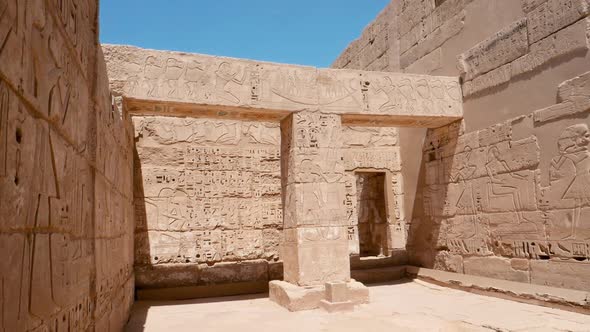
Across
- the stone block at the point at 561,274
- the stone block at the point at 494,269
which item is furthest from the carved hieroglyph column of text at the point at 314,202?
the stone block at the point at 561,274

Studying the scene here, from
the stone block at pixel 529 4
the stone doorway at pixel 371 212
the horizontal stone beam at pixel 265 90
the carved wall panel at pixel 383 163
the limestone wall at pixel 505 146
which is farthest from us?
the stone doorway at pixel 371 212

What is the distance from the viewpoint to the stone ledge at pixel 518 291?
15.4 feet

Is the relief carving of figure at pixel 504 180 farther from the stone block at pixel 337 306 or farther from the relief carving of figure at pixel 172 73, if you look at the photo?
the relief carving of figure at pixel 172 73

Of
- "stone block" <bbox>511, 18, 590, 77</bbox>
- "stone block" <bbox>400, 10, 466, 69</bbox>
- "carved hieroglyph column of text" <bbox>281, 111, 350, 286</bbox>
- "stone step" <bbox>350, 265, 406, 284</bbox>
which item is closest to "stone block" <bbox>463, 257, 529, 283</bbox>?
"stone step" <bbox>350, 265, 406, 284</bbox>

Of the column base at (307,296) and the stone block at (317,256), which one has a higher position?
the stone block at (317,256)

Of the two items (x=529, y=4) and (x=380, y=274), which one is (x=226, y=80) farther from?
(x=380, y=274)

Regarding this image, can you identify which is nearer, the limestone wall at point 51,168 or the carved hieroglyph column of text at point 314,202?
the limestone wall at point 51,168

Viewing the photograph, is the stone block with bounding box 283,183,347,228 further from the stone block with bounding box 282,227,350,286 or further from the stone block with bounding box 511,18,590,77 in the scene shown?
the stone block with bounding box 511,18,590,77

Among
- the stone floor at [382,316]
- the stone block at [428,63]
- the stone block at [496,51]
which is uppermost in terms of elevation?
the stone block at [428,63]

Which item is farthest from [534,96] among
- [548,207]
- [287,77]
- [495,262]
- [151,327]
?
[151,327]

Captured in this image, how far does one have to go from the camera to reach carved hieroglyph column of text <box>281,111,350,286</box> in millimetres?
5727

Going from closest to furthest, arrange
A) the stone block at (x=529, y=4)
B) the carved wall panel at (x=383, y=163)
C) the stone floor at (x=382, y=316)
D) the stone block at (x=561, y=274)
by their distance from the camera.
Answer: the stone floor at (x=382, y=316), the stone block at (x=561, y=274), the stone block at (x=529, y=4), the carved wall panel at (x=383, y=163)

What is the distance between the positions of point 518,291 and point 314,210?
2697 mm

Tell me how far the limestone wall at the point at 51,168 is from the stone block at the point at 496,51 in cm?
523
